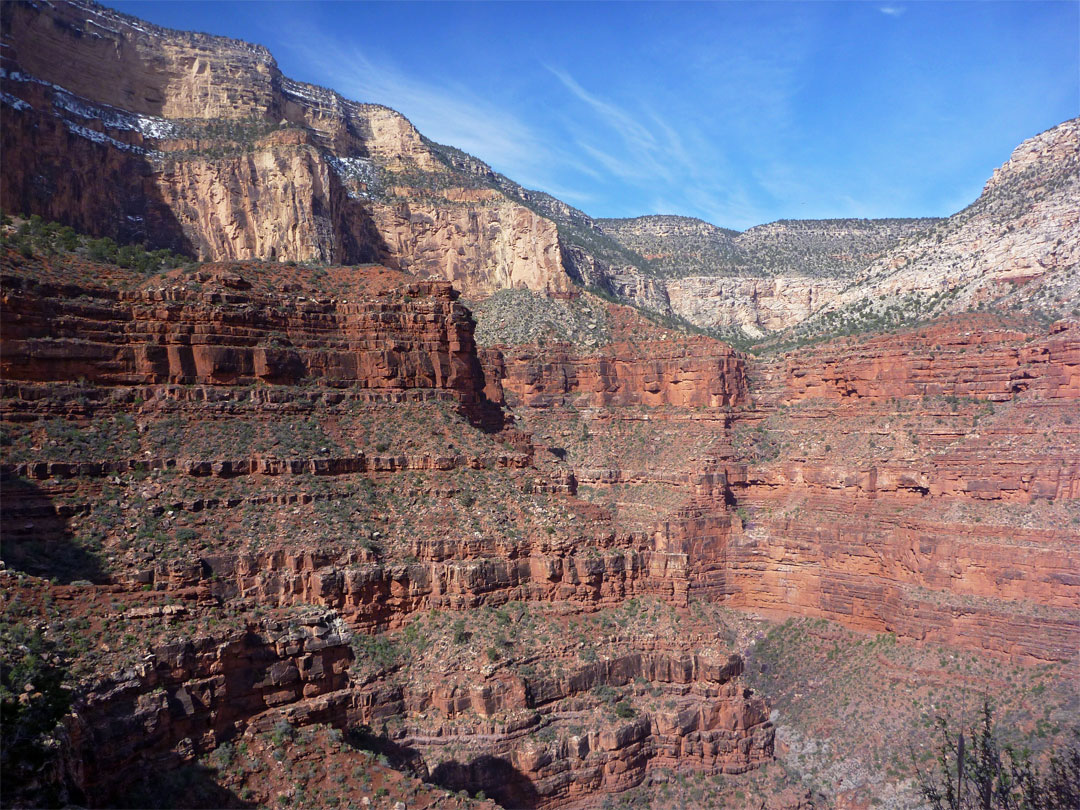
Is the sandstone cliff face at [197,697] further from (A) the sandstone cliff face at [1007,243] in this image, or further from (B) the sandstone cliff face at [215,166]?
(A) the sandstone cliff face at [1007,243]

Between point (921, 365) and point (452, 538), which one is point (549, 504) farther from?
point (921, 365)

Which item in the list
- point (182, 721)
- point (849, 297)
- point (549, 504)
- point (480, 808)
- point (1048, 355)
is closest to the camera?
point (182, 721)

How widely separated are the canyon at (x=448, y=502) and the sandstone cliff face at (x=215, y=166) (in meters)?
0.43

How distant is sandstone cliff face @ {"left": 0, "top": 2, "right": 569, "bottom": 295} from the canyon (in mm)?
427

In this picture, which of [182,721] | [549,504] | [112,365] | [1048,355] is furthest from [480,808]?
[1048,355]

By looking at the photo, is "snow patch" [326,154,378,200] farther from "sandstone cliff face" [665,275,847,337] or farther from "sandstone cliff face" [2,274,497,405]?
"sandstone cliff face" [665,275,847,337]

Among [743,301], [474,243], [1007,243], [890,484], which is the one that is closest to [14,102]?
[474,243]

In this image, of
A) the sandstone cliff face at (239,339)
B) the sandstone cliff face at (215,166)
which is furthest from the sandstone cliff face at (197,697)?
the sandstone cliff face at (215,166)

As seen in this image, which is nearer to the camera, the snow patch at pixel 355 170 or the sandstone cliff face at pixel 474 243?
the snow patch at pixel 355 170

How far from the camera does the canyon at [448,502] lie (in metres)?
29.2

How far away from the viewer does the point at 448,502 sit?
41688 millimetres

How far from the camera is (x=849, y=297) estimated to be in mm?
93125

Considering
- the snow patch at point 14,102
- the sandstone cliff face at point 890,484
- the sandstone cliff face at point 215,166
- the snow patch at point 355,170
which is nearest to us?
the sandstone cliff face at point 890,484

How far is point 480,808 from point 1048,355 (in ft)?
163
